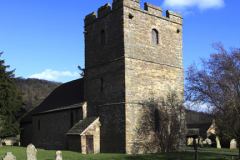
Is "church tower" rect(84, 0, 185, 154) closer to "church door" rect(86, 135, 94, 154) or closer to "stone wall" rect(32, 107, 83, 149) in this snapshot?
"church door" rect(86, 135, 94, 154)

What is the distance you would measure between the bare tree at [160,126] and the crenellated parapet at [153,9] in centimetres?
720

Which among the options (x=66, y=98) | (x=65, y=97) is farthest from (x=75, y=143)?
(x=65, y=97)

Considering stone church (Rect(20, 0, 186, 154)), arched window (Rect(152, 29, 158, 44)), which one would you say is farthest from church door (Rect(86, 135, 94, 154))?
arched window (Rect(152, 29, 158, 44))

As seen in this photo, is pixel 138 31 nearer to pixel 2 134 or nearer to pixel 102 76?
pixel 102 76

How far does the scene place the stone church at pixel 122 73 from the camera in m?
20.4

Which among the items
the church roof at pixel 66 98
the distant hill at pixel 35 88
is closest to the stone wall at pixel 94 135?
the church roof at pixel 66 98

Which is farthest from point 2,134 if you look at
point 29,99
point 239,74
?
point 29,99

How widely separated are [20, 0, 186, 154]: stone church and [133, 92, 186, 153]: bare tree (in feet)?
1.27

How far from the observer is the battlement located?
21.5 metres

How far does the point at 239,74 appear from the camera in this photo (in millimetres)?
19828

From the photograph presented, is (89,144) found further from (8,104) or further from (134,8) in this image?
(8,104)

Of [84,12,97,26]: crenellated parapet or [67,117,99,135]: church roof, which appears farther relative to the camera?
[84,12,97,26]: crenellated parapet

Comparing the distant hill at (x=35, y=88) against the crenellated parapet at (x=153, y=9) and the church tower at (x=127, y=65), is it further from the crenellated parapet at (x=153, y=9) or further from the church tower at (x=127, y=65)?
the crenellated parapet at (x=153, y=9)

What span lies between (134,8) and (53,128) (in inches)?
602
